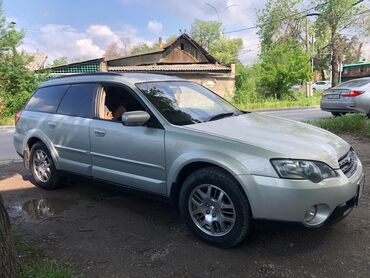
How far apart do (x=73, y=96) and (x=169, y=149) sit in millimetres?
1984

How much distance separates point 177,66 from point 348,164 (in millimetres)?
29070

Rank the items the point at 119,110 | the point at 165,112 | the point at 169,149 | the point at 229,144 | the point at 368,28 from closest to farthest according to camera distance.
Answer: the point at 229,144 → the point at 169,149 → the point at 165,112 → the point at 119,110 → the point at 368,28

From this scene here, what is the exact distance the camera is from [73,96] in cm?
515

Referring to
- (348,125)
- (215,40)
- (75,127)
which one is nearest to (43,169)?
(75,127)

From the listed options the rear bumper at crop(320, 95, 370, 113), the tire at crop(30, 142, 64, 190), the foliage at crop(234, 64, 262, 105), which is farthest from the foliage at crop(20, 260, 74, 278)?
the foliage at crop(234, 64, 262, 105)

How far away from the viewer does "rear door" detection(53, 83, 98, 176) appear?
4766 mm

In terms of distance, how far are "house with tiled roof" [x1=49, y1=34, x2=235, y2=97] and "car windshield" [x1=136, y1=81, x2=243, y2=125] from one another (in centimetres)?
2279

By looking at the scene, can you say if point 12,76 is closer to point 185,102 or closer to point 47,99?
point 47,99

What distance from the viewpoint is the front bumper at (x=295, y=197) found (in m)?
3.14

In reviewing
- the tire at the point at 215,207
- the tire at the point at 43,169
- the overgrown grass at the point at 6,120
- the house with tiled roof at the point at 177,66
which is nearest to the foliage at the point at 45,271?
the tire at the point at 215,207

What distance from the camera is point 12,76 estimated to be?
68.6 feet

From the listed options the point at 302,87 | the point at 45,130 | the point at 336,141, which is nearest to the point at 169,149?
the point at 336,141

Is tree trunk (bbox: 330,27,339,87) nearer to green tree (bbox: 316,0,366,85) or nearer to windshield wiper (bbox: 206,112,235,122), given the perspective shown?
green tree (bbox: 316,0,366,85)

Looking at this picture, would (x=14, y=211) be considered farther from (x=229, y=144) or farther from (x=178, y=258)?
(x=229, y=144)
